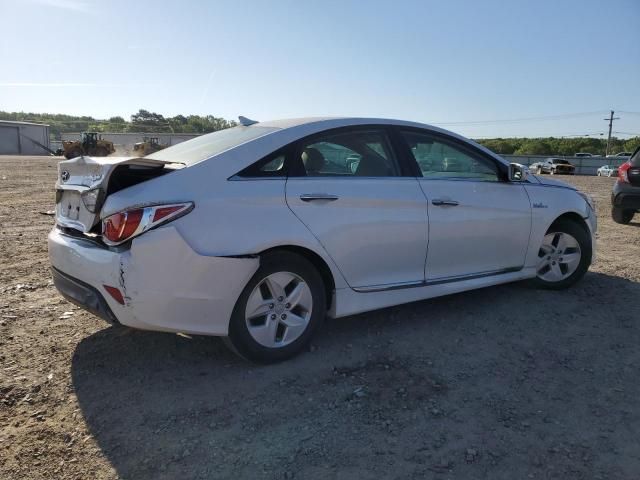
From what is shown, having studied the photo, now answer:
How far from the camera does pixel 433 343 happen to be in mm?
3875

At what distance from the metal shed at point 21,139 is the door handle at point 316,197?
72893mm

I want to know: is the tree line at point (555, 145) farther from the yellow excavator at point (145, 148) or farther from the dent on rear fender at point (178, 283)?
the dent on rear fender at point (178, 283)

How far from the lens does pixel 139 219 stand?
9.87ft

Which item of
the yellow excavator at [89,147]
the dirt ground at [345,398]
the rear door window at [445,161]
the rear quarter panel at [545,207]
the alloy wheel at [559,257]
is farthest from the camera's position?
the yellow excavator at [89,147]

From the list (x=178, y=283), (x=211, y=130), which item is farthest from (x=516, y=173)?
(x=211, y=130)

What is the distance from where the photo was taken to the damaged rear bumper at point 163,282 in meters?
2.99

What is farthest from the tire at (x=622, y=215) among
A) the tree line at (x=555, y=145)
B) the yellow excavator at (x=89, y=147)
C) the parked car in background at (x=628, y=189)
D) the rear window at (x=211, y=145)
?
the tree line at (x=555, y=145)

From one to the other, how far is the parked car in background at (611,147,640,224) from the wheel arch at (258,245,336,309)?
751 centimetres

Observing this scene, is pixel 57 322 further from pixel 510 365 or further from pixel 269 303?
pixel 510 365

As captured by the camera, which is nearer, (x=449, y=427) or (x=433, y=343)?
(x=449, y=427)

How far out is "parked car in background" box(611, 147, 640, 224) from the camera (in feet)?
29.5

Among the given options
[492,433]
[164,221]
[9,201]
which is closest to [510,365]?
[492,433]

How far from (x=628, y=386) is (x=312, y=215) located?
7.29 ft

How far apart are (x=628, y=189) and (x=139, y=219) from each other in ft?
28.9
